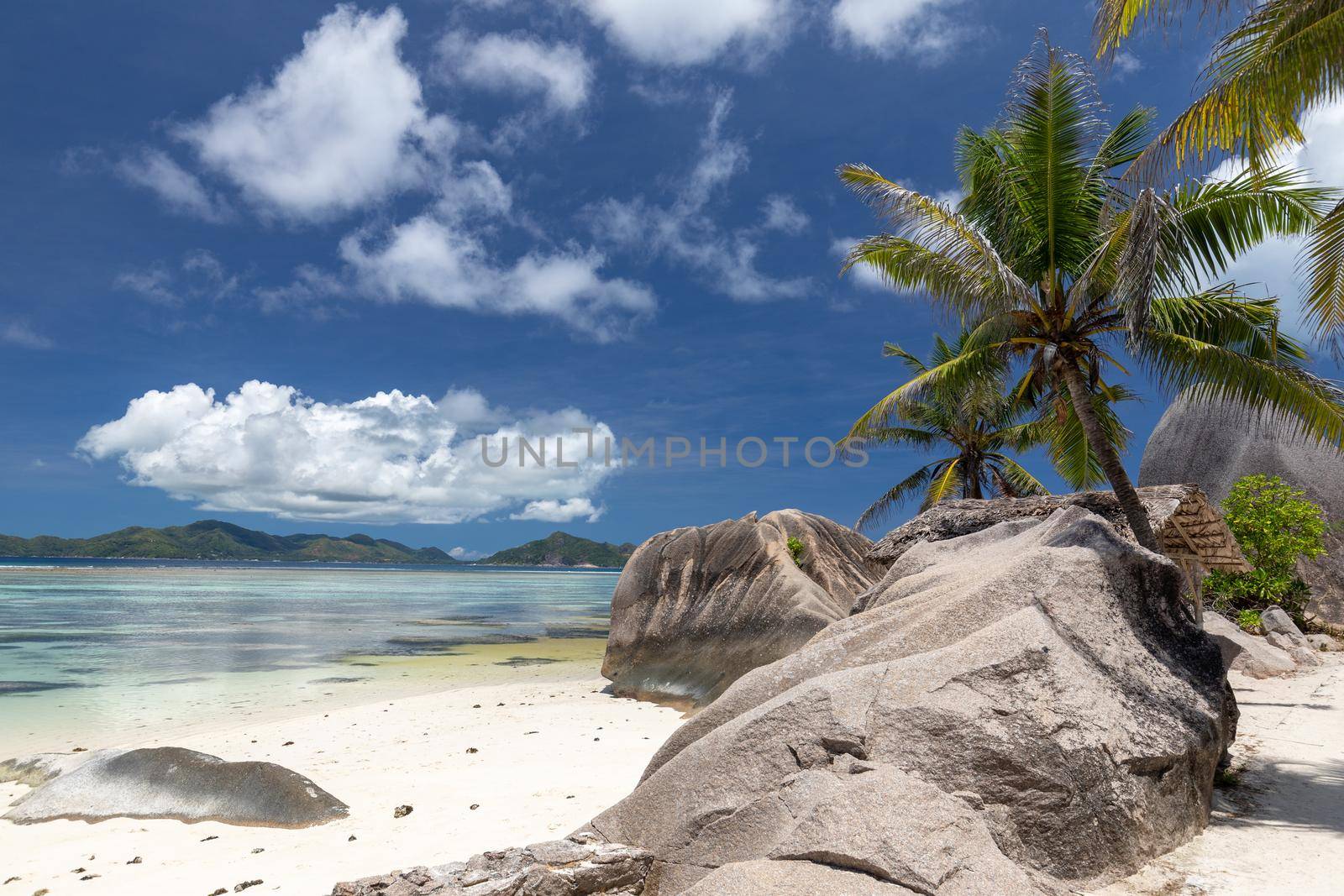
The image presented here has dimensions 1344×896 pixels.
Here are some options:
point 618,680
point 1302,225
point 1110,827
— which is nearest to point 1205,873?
point 1110,827

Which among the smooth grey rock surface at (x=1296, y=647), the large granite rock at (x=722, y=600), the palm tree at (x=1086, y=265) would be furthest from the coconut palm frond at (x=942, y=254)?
the smooth grey rock surface at (x=1296, y=647)

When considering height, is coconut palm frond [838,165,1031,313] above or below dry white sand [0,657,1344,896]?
above

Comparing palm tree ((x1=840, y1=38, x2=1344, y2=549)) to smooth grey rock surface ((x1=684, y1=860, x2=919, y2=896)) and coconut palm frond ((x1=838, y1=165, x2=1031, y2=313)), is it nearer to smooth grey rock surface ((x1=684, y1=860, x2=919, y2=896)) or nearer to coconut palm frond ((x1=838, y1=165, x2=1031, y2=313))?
coconut palm frond ((x1=838, y1=165, x2=1031, y2=313))

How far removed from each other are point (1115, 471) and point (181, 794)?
1090 centimetres

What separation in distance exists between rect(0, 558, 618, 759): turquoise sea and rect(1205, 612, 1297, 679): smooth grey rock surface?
12.7 metres

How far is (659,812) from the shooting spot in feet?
14.3

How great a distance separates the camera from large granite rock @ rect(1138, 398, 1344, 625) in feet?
71.3

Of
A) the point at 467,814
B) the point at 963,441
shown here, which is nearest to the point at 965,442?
the point at 963,441

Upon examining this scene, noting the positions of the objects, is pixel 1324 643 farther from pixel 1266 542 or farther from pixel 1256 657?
pixel 1256 657

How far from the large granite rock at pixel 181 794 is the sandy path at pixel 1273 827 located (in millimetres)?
6188

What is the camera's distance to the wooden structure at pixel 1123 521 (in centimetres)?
1009

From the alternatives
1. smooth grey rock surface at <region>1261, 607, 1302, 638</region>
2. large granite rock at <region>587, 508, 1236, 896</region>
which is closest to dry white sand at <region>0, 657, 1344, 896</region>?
large granite rock at <region>587, 508, 1236, 896</region>

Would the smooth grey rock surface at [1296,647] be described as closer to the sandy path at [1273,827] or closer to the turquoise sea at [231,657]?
the sandy path at [1273,827]

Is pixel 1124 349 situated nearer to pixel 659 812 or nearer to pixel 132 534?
pixel 659 812
